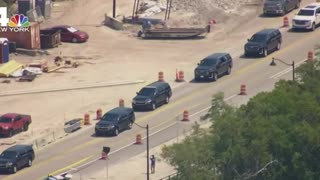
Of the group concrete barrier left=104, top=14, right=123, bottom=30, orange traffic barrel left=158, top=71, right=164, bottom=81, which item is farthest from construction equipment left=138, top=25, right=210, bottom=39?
orange traffic barrel left=158, top=71, right=164, bottom=81

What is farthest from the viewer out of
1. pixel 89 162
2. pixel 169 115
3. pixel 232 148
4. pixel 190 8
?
pixel 190 8

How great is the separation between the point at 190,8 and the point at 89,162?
116 feet

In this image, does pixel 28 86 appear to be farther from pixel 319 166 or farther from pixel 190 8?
pixel 319 166

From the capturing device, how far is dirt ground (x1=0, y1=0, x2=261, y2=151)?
91.9 metres

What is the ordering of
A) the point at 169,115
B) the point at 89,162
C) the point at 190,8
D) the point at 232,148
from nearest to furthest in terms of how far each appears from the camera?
the point at 232,148
the point at 89,162
the point at 169,115
the point at 190,8

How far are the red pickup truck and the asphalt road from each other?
2.90 metres

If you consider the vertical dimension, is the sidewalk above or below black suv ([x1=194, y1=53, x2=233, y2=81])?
below

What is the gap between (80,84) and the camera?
97.2m

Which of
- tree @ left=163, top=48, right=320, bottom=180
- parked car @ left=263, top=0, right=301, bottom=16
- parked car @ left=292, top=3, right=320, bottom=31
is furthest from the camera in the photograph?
parked car @ left=263, top=0, right=301, bottom=16

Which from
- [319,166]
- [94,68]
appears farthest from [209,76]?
[319,166]

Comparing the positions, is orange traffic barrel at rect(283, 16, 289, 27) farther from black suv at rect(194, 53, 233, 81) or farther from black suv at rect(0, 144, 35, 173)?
black suv at rect(0, 144, 35, 173)

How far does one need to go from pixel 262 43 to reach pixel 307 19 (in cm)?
722

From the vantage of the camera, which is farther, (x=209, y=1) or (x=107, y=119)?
(x=209, y=1)

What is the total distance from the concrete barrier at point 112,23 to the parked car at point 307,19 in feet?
41.6
